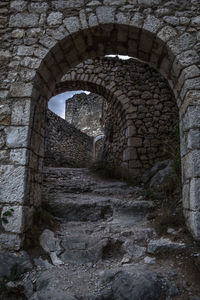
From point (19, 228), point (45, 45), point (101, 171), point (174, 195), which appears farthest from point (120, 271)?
point (101, 171)

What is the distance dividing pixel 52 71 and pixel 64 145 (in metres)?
8.19

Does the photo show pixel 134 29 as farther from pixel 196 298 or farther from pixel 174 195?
pixel 196 298

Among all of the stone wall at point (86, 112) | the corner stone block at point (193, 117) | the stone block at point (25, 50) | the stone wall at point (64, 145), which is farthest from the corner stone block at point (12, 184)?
the stone wall at point (86, 112)

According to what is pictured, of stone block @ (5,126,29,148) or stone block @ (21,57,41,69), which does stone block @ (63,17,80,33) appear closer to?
stone block @ (21,57,41,69)

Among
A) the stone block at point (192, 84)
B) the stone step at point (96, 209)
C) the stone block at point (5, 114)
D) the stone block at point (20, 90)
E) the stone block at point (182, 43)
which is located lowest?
the stone step at point (96, 209)

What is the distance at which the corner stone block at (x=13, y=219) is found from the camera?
2.44 meters

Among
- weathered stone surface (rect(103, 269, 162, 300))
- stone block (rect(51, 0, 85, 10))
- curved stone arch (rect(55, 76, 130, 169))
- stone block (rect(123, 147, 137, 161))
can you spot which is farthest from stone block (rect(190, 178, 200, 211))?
curved stone arch (rect(55, 76, 130, 169))

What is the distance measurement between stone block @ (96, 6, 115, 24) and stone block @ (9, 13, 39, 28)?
819 mm

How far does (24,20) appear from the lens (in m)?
2.94

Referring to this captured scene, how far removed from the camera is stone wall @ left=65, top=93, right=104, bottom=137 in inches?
624

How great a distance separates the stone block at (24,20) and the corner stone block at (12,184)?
73.3 inches

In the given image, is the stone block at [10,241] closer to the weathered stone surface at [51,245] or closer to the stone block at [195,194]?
the weathered stone surface at [51,245]

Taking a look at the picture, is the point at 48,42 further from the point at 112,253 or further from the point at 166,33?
the point at 112,253

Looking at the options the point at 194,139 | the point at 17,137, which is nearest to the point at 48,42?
the point at 17,137
